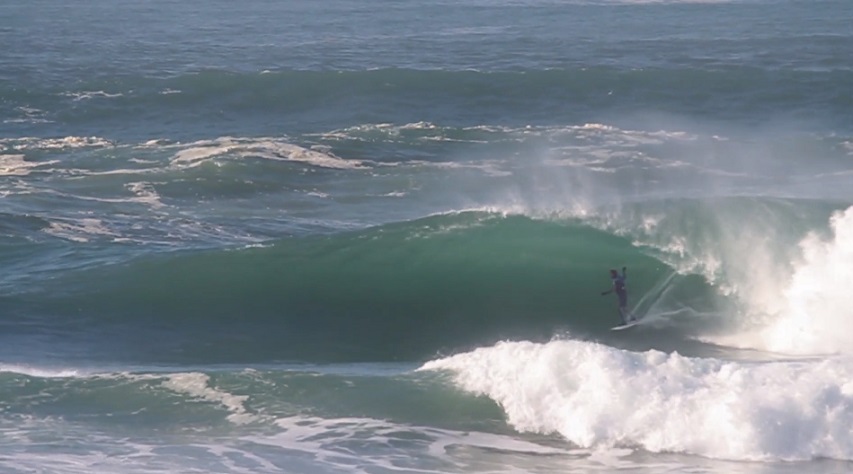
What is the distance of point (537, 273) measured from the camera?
69.4 ft

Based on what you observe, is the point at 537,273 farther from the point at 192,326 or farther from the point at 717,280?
the point at 192,326

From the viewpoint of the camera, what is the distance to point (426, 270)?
2123 centimetres

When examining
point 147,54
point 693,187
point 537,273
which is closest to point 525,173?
point 693,187

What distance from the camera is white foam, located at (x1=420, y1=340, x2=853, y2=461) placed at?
13.2m

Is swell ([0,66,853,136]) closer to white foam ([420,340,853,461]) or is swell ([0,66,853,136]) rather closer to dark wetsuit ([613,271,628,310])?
dark wetsuit ([613,271,628,310])

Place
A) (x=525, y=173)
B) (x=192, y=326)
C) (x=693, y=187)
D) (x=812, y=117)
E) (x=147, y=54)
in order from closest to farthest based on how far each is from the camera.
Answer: (x=192, y=326) → (x=693, y=187) → (x=525, y=173) → (x=812, y=117) → (x=147, y=54)

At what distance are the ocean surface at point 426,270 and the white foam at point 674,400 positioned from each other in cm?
3

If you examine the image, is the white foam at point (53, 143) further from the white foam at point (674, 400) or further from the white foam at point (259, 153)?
the white foam at point (674, 400)

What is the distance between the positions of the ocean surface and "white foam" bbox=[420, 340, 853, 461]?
3 centimetres

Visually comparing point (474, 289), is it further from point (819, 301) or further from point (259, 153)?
point (259, 153)

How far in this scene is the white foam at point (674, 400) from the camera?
43.2ft

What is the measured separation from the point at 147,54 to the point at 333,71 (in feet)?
29.4

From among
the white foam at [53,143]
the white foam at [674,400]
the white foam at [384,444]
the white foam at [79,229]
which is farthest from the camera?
the white foam at [53,143]

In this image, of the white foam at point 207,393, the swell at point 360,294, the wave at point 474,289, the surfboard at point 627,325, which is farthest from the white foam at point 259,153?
the white foam at point 207,393
